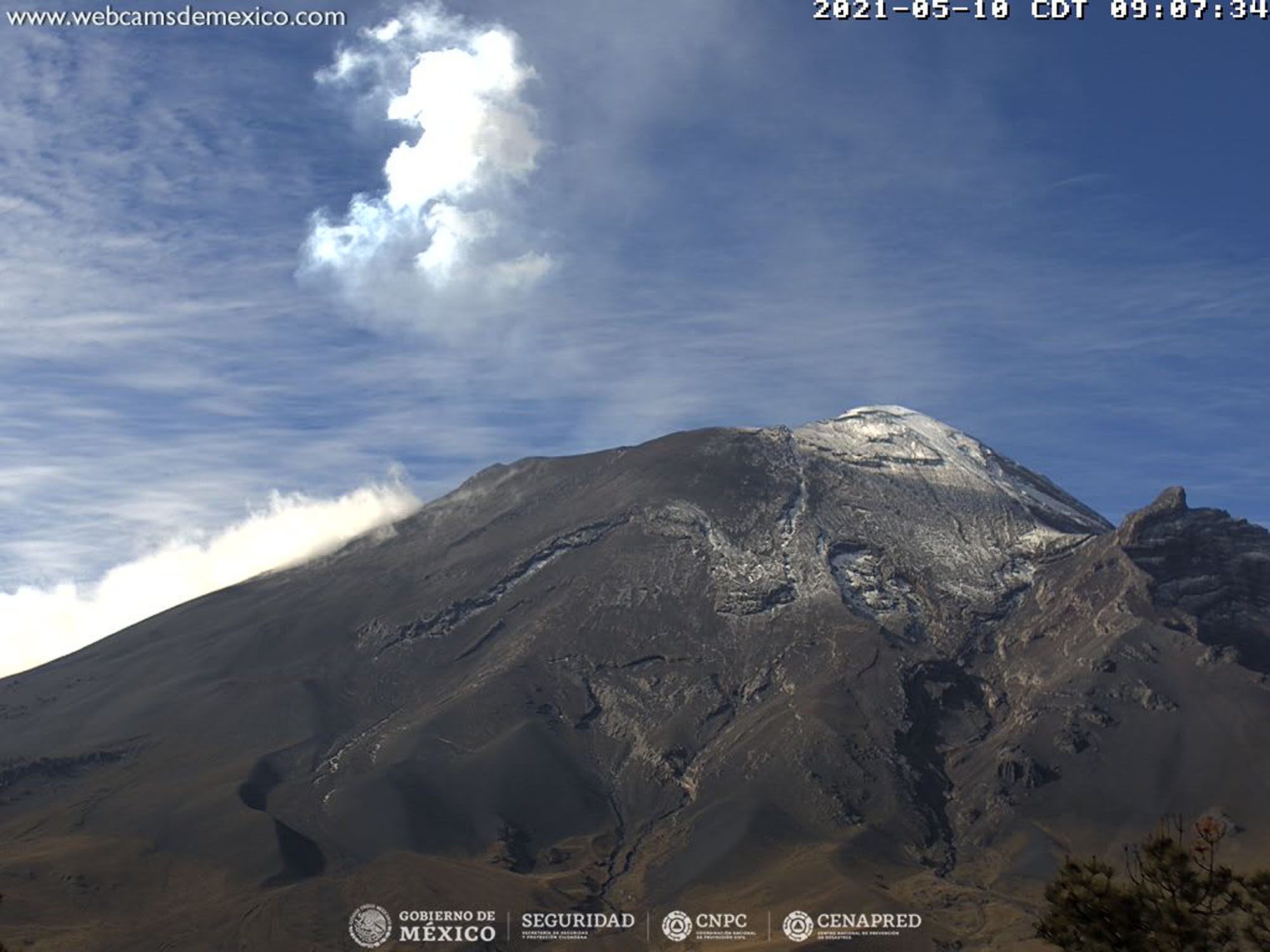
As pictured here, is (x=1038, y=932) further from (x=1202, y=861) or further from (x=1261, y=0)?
(x=1261, y=0)

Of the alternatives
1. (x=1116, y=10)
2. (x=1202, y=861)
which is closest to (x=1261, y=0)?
(x=1116, y=10)

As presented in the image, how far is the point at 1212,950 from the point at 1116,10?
8218cm

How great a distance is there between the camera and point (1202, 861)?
128ft

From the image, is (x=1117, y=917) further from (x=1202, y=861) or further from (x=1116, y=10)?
(x=1116, y=10)

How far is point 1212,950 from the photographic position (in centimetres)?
3831

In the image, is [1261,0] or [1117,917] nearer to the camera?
[1117,917]

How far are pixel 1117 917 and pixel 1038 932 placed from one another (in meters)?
2.23

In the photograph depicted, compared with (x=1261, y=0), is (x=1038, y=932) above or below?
below

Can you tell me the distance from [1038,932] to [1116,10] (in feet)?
268

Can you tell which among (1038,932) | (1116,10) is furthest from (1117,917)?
(1116,10)

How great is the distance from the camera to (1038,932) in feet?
133

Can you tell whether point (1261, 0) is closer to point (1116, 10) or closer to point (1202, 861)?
point (1116, 10)

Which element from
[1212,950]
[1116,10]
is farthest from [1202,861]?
[1116,10]

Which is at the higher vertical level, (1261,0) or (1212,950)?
(1261,0)
